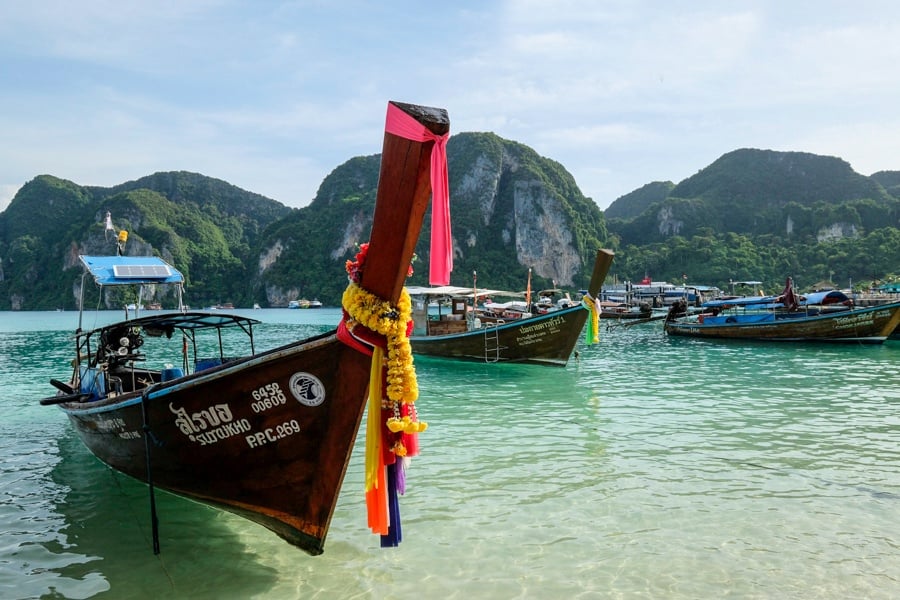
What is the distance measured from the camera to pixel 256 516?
5.13 meters

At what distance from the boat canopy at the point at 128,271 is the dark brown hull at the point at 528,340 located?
1197cm

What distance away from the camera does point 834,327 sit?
25141 mm

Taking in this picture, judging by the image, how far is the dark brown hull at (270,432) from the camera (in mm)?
4480

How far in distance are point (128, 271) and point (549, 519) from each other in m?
7.55

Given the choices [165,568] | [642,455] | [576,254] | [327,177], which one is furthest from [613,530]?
[327,177]

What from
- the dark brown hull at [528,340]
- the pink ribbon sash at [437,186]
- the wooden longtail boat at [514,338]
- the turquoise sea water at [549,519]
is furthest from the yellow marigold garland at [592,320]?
the pink ribbon sash at [437,186]

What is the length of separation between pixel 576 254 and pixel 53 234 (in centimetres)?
12096

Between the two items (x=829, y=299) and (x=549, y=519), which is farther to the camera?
(x=829, y=299)

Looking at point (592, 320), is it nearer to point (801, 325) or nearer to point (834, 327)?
point (801, 325)

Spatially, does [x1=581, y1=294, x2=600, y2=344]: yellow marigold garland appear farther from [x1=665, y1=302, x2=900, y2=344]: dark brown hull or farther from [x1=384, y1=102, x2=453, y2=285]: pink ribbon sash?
[x1=665, y1=302, x2=900, y2=344]: dark brown hull

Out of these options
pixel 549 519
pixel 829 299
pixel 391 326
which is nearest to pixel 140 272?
pixel 391 326

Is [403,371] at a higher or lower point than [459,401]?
higher

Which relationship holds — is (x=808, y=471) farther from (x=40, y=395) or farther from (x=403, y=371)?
(x=40, y=395)

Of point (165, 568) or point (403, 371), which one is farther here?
point (165, 568)
